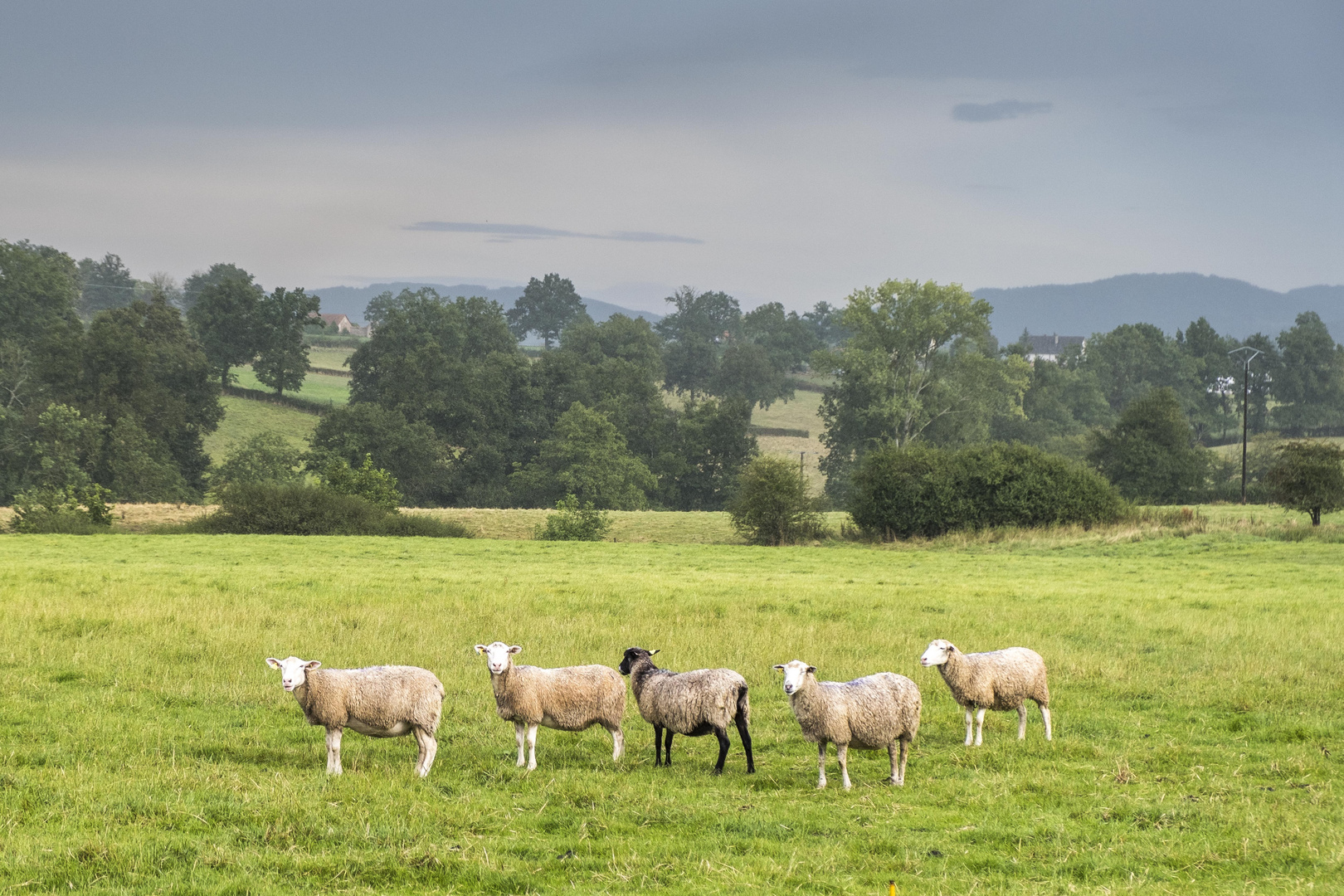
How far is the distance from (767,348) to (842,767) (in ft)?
499

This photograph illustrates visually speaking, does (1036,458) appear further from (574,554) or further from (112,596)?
(112,596)

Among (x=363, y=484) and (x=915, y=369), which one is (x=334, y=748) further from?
(x=915, y=369)

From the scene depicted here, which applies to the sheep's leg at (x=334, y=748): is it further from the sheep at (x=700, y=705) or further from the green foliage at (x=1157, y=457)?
the green foliage at (x=1157, y=457)

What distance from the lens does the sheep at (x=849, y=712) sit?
10.4 metres

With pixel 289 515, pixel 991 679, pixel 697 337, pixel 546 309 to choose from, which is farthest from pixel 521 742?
pixel 546 309

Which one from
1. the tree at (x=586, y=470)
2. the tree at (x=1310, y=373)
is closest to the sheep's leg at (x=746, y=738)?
the tree at (x=586, y=470)

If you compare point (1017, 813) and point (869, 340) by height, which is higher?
point (869, 340)

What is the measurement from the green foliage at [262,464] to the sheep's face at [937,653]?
74.7 meters

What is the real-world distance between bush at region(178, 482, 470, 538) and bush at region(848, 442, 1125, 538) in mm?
27972

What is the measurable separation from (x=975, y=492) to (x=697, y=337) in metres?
99.9

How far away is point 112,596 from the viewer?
24500mm

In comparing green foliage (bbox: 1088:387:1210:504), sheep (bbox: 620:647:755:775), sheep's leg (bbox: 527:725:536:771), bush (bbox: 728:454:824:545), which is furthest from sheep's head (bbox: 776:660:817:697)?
green foliage (bbox: 1088:387:1210:504)

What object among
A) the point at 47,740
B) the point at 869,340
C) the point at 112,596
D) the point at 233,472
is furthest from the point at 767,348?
the point at 47,740

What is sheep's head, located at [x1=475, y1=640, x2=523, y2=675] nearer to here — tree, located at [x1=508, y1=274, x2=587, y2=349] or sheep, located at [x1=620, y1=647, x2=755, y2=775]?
sheep, located at [x1=620, y1=647, x2=755, y2=775]
